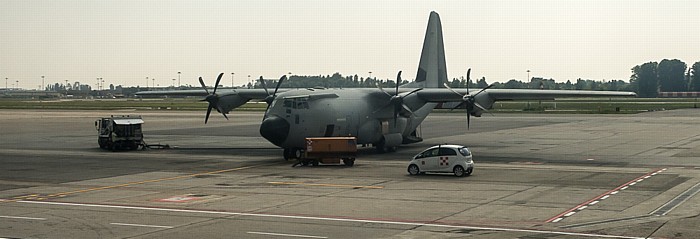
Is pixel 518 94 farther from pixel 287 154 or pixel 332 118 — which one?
pixel 287 154

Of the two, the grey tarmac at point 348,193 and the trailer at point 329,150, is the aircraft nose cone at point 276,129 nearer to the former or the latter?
the grey tarmac at point 348,193

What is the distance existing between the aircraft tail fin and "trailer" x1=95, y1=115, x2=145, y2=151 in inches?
789

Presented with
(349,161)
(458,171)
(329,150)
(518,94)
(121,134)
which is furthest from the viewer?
(121,134)

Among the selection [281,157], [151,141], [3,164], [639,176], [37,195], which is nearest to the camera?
[37,195]

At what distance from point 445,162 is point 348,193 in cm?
778

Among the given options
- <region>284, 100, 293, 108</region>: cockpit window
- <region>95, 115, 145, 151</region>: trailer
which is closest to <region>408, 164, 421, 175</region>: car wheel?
<region>284, 100, 293, 108</region>: cockpit window

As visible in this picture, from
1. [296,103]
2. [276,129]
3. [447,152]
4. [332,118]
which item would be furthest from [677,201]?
[296,103]

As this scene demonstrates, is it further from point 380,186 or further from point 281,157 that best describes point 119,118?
point 380,186

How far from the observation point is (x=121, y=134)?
5825 cm

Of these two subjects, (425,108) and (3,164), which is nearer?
(3,164)

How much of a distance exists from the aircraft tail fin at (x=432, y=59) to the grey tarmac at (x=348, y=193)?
220 inches

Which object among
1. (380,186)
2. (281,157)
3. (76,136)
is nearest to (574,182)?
(380,186)

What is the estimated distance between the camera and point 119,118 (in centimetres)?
5988

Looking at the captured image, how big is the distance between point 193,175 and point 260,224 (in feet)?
53.1
